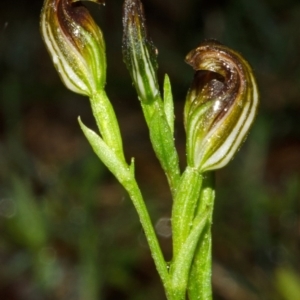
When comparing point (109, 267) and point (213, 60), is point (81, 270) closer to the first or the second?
point (109, 267)

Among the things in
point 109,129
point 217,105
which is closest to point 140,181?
point 109,129

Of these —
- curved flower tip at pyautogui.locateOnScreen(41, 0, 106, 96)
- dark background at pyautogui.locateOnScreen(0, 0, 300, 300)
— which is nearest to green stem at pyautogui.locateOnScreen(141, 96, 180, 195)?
curved flower tip at pyautogui.locateOnScreen(41, 0, 106, 96)

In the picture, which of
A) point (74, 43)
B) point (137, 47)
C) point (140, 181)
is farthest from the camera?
point (140, 181)

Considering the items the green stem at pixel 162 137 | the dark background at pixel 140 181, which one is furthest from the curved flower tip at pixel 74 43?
the dark background at pixel 140 181

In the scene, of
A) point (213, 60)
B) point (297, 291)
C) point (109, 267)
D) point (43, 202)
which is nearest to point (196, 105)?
point (213, 60)

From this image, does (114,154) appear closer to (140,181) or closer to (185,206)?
(185,206)

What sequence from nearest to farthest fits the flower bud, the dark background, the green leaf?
1. the flower bud
2. the green leaf
3. the dark background

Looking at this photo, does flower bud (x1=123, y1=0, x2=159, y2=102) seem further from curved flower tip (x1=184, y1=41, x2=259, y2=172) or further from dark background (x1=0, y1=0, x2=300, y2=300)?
dark background (x1=0, y1=0, x2=300, y2=300)

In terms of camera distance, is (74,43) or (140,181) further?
(140,181)
